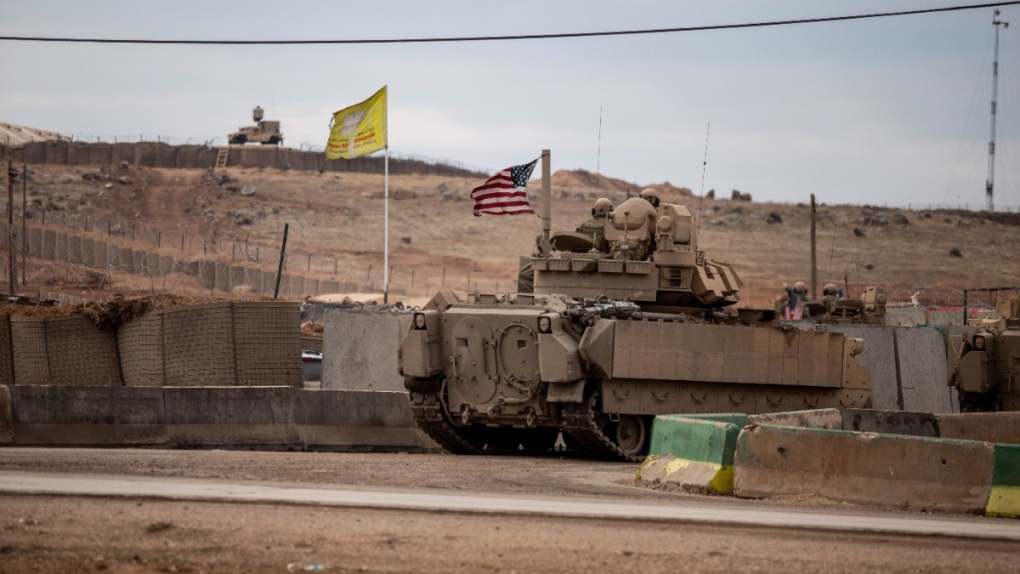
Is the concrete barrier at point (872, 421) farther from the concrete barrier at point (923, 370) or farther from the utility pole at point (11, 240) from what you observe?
the utility pole at point (11, 240)

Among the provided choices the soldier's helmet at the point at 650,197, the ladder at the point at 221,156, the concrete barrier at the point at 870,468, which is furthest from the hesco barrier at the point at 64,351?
the ladder at the point at 221,156

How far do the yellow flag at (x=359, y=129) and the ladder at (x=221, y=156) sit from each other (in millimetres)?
65158

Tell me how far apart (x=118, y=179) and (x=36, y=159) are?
25.1ft

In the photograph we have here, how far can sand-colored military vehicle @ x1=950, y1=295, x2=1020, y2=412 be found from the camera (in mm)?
26875

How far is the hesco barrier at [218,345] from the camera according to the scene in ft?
78.3

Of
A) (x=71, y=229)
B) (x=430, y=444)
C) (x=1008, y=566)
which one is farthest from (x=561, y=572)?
(x=71, y=229)

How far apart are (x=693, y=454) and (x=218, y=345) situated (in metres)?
10.2

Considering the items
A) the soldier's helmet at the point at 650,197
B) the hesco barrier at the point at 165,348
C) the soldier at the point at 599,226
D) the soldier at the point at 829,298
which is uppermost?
the soldier's helmet at the point at 650,197

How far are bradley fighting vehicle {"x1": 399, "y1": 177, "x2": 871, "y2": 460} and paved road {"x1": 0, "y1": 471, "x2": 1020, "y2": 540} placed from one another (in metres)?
7.72

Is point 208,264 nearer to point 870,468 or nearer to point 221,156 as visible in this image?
point 221,156

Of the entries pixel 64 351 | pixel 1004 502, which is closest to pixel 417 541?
pixel 1004 502

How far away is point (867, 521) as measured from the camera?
504 inches

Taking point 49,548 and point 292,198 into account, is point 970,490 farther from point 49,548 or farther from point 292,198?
point 292,198

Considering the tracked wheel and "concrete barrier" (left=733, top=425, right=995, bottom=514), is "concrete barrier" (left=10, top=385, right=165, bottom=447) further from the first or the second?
"concrete barrier" (left=733, top=425, right=995, bottom=514)
